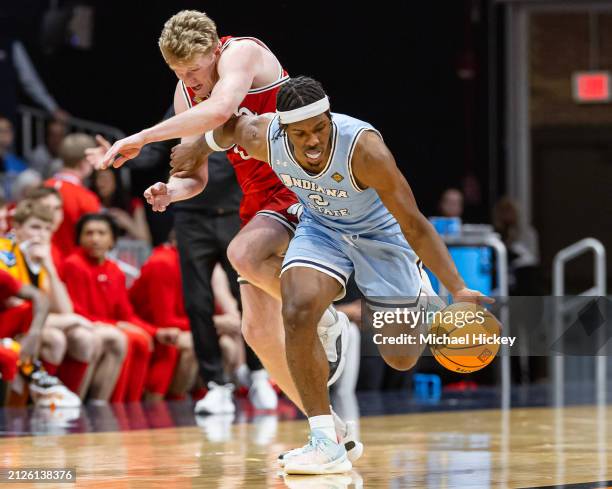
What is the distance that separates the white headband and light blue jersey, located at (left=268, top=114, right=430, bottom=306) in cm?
10

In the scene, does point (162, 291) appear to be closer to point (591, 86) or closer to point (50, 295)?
point (50, 295)

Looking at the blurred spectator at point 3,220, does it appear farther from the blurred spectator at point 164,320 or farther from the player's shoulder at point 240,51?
the player's shoulder at point 240,51

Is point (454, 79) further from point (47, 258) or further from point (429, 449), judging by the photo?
point (429, 449)

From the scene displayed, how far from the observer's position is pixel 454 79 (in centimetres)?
1162

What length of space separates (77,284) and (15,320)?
1.90 feet

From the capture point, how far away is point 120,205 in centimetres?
918

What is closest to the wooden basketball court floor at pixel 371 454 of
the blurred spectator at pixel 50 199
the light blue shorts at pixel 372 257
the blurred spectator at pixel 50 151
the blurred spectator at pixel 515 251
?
the light blue shorts at pixel 372 257

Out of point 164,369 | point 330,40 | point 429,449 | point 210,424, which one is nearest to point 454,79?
point 330,40

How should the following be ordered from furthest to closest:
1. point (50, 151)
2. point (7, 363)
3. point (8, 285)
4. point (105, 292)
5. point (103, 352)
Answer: point (50, 151) → point (105, 292) → point (103, 352) → point (8, 285) → point (7, 363)

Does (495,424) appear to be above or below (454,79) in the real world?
below

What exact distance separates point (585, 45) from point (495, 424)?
323 inches

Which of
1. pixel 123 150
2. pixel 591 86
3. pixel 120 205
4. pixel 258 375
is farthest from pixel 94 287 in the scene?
pixel 591 86

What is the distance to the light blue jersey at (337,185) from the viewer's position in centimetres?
399

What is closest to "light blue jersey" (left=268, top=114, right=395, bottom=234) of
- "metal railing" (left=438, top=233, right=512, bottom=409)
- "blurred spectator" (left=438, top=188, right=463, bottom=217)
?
"metal railing" (left=438, top=233, right=512, bottom=409)
